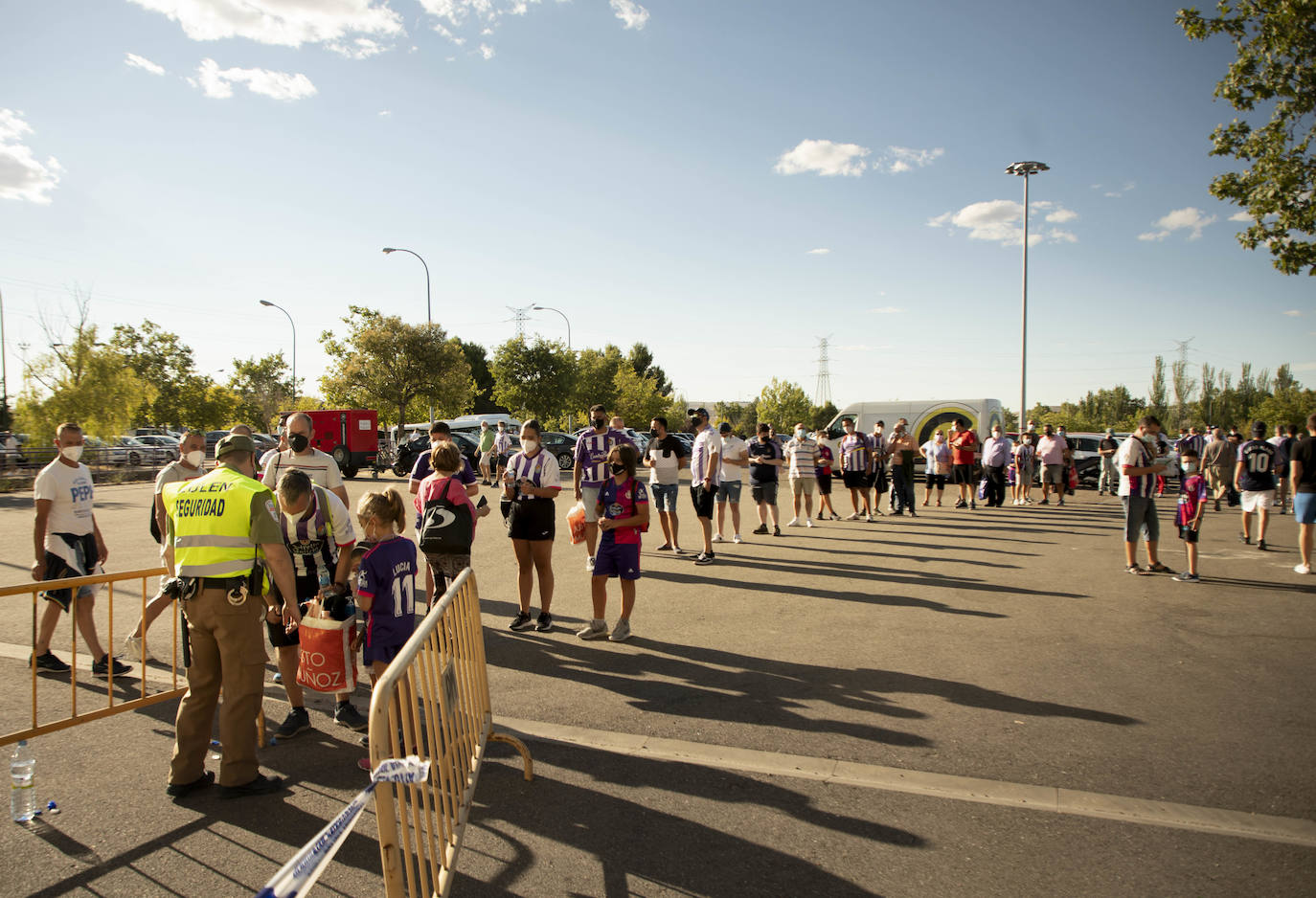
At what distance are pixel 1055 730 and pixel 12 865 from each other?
16.8 ft

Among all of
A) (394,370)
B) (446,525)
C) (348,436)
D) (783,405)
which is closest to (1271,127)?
(446,525)

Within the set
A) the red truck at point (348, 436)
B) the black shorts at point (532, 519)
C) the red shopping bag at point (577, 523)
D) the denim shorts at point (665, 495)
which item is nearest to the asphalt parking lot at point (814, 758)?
the red shopping bag at point (577, 523)

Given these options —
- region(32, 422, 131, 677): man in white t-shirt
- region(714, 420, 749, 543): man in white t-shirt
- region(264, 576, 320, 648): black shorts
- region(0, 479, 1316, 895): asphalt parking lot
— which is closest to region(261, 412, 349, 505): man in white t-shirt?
region(264, 576, 320, 648): black shorts

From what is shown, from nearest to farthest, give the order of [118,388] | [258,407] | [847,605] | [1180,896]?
[1180,896], [847,605], [118,388], [258,407]

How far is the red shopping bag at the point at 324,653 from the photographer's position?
399 cm

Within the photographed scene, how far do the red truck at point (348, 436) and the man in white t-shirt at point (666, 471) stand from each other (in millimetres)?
19503

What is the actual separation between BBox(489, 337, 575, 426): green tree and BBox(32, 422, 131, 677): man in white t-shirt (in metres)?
37.4

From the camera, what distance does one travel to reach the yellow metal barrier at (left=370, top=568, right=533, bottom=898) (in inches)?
81.2

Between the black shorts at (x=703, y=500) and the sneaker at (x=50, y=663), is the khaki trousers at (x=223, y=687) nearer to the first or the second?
the sneaker at (x=50, y=663)

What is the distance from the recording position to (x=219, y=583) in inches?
140

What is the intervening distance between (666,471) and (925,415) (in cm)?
1513

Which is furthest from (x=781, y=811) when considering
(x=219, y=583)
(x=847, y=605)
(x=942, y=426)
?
(x=942, y=426)

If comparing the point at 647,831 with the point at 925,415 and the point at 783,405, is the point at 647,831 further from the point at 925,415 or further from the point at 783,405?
the point at 783,405

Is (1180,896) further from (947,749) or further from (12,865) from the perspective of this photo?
(12,865)
